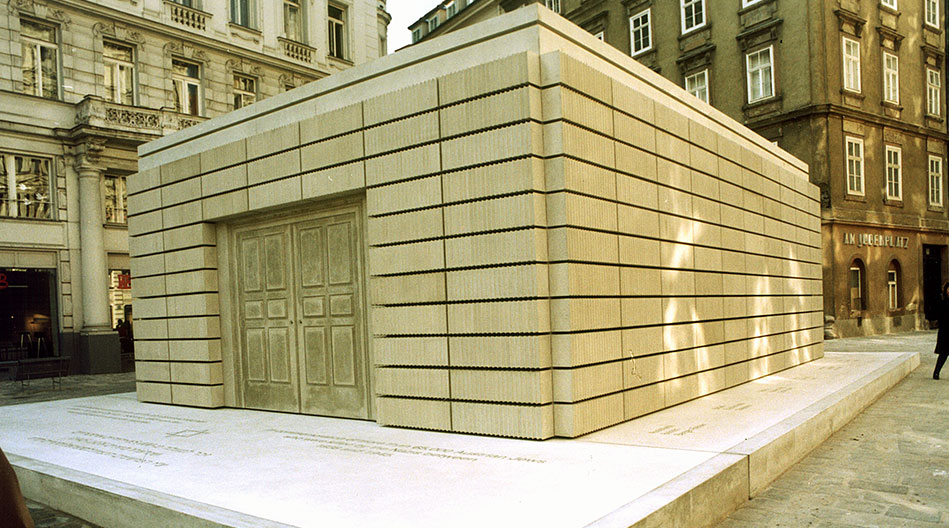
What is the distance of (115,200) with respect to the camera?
21.2 meters

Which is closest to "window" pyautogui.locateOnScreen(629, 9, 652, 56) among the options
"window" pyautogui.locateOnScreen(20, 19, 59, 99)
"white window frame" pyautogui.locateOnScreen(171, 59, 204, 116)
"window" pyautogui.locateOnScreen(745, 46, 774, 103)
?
"window" pyautogui.locateOnScreen(745, 46, 774, 103)

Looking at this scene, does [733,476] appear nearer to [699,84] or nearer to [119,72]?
[119,72]

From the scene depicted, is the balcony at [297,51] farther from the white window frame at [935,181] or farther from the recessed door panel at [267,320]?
the white window frame at [935,181]

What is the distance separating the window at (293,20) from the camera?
2553 centimetres

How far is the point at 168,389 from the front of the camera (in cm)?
1093

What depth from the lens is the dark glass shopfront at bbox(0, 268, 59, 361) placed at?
62.0 ft

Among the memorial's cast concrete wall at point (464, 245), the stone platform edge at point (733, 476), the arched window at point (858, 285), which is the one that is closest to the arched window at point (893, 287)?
the arched window at point (858, 285)

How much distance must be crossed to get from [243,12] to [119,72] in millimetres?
5235

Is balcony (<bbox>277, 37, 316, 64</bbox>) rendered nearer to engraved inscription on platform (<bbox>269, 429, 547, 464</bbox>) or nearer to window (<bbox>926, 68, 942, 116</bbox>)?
engraved inscription on platform (<bbox>269, 429, 547, 464</bbox>)

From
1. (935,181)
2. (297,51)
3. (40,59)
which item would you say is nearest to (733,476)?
(40,59)

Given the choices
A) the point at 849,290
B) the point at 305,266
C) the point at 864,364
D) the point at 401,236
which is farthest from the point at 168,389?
the point at 849,290

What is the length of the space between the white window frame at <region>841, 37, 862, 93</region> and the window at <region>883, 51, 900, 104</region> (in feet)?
6.93

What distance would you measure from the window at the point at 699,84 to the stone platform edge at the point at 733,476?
66.5 ft

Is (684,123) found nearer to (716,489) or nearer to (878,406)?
(878,406)
